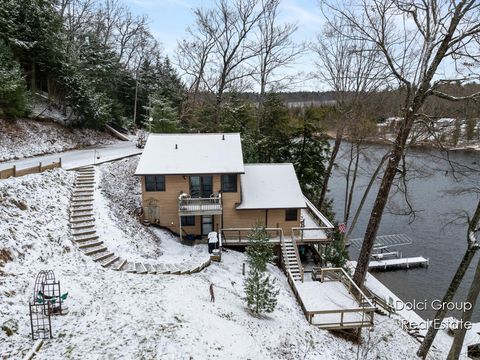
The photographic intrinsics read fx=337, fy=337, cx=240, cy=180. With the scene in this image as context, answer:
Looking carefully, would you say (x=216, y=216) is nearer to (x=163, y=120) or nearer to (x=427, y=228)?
(x=163, y=120)

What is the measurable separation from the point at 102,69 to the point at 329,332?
3662 cm

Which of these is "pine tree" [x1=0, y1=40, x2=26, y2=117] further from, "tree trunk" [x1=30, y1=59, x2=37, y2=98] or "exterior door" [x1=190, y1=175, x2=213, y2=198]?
"exterior door" [x1=190, y1=175, x2=213, y2=198]

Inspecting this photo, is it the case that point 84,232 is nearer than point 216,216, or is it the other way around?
point 84,232

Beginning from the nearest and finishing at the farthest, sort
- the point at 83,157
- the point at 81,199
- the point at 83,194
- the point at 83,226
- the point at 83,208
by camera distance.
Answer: the point at 83,226 → the point at 83,208 → the point at 81,199 → the point at 83,194 → the point at 83,157

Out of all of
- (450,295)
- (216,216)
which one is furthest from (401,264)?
(216,216)

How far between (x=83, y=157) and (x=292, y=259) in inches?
654

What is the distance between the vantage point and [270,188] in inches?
814

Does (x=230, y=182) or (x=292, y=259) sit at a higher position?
(x=230, y=182)

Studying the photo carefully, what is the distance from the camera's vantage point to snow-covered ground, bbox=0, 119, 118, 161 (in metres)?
22.8

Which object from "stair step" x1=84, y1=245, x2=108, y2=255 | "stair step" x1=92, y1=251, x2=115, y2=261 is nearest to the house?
"stair step" x1=84, y1=245, x2=108, y2=255

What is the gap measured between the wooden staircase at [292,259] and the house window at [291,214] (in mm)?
1436

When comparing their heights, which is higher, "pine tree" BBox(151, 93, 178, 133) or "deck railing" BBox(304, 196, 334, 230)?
"pine tree" BBox(151, 93, 178, 133)

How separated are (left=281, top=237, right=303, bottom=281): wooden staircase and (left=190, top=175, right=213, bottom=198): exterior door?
205 inches

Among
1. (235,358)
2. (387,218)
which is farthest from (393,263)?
(235,358)
